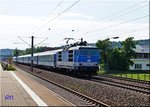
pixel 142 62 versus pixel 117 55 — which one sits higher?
pixel 117 55

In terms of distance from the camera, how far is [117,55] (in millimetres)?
49000

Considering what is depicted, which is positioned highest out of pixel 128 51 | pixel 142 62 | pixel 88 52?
pixel 128 51

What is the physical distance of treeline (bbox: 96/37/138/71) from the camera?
48469mm

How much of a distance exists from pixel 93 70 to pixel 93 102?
44.0ft

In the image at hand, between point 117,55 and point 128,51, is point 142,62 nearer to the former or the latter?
point 128,51

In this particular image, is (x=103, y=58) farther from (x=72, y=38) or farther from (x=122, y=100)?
(x=122, y=100)

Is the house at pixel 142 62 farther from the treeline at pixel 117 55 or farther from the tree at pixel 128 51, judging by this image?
the treeline at pixel 117 55

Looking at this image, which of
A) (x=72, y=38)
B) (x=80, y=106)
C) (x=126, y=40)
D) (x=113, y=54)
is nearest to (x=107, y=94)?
(x=80, y=106)

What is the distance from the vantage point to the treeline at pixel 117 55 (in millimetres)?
48469

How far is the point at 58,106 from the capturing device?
10.5 m

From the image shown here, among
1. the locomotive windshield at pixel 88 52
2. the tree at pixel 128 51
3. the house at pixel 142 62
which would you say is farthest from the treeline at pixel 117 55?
the locomotive windshield at pixel 88 52

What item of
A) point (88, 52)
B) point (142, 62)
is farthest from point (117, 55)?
point (88, 52)

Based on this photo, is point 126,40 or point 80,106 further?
point 126,40

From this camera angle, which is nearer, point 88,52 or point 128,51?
point 88,52
